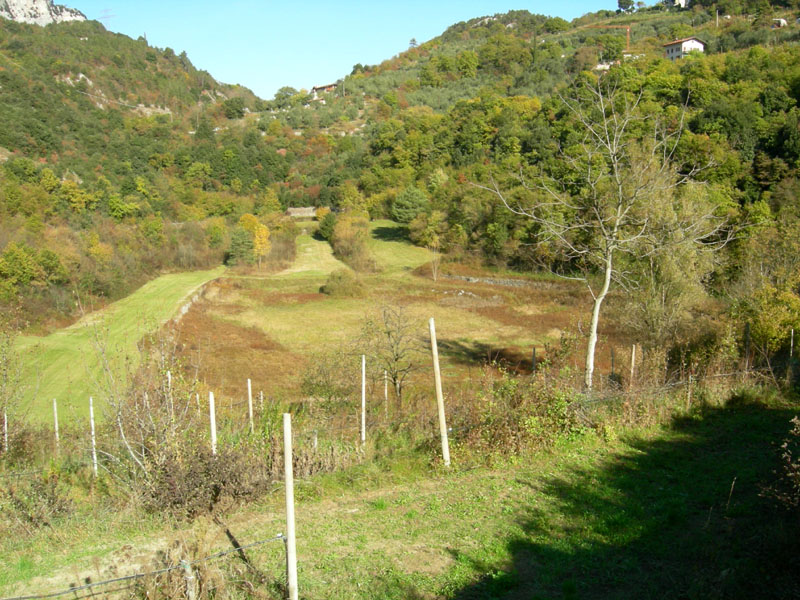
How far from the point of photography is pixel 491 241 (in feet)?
145

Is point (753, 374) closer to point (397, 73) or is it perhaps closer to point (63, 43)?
point (63, 43)

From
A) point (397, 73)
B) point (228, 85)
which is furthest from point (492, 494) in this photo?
point (228, 85)

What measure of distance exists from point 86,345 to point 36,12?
4101 inches

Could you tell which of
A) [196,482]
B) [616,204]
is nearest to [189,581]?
[196,482]

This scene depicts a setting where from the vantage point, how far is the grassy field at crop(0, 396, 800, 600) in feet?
15.8

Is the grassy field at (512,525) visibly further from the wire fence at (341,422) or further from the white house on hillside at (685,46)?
the white house on hillside at (685,46)

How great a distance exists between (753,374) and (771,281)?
5210 mm

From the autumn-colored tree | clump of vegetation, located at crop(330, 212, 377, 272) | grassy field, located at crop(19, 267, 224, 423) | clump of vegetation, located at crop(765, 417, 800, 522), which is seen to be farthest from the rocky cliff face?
clump of vegetation, located at crop(765, 417, 800, 522)

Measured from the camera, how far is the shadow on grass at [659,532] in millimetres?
4621

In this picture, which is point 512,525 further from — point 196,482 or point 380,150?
point 380,150

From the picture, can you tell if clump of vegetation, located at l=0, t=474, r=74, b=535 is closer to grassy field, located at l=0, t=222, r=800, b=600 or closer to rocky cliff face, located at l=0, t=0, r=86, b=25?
grassy field, located at l=0, t=222, r=800, b=600

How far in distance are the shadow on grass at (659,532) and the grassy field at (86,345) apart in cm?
567

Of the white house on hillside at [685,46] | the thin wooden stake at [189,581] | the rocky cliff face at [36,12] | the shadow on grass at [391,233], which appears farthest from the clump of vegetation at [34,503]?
the rocky cliff face at [36,12]

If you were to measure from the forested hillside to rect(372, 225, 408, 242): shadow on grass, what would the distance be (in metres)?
2.49
